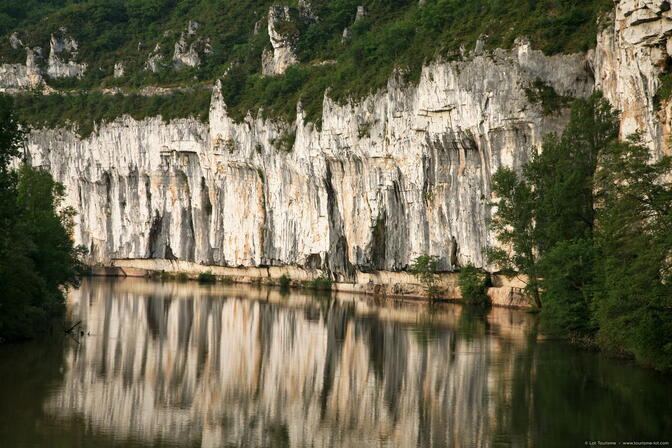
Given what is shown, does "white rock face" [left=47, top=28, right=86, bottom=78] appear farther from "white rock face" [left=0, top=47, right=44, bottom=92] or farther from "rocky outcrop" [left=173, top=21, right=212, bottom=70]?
"rocky outcrop" [left=173, top=21, right=212, bottom=70]

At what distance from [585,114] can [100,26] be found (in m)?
101

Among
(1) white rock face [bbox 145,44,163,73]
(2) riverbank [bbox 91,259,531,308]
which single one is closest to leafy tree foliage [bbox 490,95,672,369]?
(2) riverbank [bbox 91,259,531,308]

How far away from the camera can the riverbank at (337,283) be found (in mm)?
55719

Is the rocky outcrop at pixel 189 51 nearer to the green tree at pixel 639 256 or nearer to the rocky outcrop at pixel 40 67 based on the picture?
the rocky outcrop at pixel 40 67

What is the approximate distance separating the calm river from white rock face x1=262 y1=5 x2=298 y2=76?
186 feet

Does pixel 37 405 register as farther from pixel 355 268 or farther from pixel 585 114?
pixel 355 268

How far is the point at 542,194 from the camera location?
4447cm

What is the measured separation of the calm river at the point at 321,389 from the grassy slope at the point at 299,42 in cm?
1922

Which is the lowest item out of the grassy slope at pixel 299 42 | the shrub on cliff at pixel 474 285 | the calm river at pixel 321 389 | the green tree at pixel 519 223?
the calm river at pixel 321 389

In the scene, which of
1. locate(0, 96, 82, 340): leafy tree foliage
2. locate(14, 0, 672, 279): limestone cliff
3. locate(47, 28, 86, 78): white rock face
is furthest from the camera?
locate(47, 28, 86, 78): white rock face

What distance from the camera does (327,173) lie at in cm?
7662

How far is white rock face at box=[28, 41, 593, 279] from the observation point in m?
55.9

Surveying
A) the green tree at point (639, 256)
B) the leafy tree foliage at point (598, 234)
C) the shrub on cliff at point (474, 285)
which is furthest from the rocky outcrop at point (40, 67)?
the green tree at point (639, 256)

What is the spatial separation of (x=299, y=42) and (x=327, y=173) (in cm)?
2684
